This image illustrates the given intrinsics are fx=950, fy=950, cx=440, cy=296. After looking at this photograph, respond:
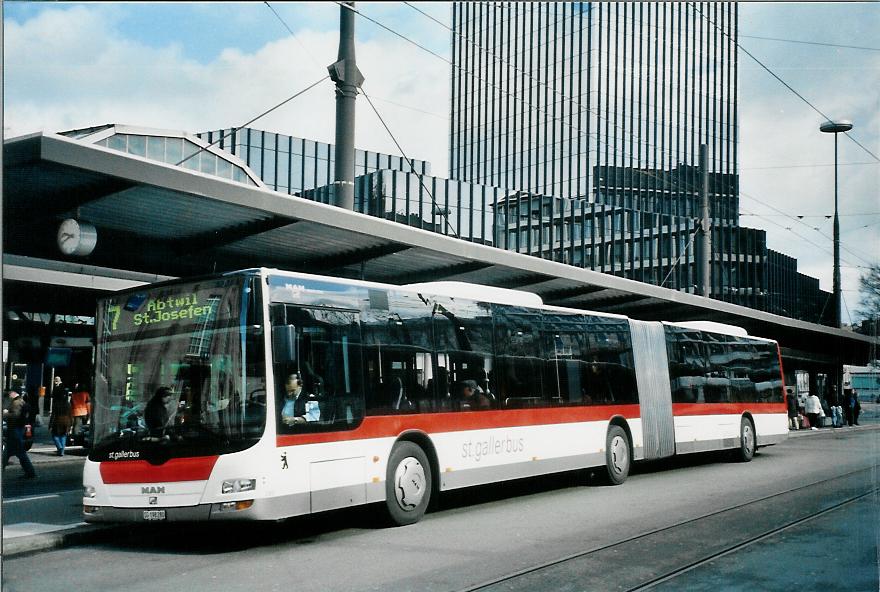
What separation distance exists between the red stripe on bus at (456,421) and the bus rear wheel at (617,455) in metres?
0.34

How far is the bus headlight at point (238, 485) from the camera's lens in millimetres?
9305

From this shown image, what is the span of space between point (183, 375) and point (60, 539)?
2.33 m

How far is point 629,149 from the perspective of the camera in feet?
262

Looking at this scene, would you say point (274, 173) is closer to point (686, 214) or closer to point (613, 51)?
point (613, 51)

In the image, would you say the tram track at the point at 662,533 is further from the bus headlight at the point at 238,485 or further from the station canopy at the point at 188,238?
the station canopy at the point at 188,238

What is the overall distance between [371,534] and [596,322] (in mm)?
7232

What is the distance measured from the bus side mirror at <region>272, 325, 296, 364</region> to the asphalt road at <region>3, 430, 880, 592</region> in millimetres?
1964

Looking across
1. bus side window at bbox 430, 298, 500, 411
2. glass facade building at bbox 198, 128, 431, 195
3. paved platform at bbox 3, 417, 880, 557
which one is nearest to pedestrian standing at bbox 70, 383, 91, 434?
paved platform at bbox 3, 417, 880, 557

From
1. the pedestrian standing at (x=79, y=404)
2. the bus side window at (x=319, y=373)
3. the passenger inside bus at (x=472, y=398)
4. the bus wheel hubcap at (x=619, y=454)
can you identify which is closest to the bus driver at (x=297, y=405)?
the bus side window at (x=319, y=373)

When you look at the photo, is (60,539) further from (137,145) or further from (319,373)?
(137,145)

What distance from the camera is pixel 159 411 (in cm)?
980


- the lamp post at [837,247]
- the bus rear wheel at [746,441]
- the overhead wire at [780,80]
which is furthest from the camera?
the bus rear wheel at [746,441]

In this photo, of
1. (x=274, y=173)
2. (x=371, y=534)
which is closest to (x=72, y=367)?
(x=371, y=534)

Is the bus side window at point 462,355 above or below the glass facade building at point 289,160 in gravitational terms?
below
